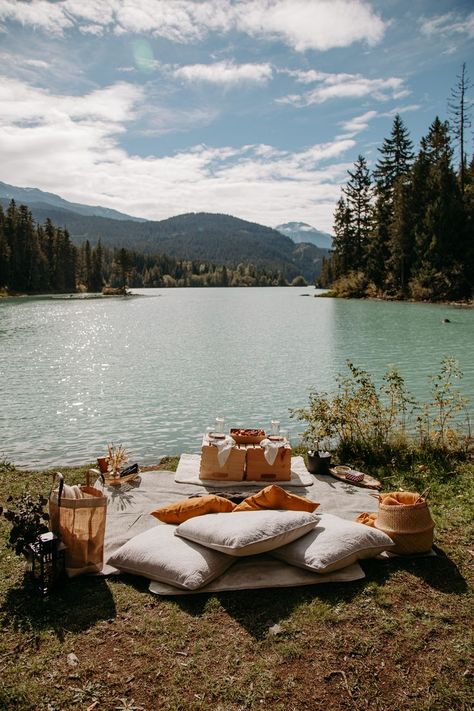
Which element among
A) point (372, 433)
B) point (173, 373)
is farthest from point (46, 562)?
point (173, 373)

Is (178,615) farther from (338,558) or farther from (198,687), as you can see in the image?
(338,558)

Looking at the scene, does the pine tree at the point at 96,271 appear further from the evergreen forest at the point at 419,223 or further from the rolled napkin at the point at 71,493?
the rolled napkin at the point at 71,493

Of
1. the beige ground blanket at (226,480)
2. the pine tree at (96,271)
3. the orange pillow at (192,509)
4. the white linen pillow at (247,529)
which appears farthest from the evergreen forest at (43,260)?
the white linen pillow at (247,529)

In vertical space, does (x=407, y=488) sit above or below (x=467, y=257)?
below

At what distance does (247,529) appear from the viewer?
5.40 metres

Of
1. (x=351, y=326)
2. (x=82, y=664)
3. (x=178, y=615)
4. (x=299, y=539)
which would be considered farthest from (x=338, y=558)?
(x=351, y=326)

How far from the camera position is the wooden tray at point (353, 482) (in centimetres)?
831

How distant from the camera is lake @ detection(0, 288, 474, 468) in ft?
42.4

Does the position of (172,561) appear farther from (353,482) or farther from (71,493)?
(353,482)

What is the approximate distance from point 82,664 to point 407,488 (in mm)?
5805

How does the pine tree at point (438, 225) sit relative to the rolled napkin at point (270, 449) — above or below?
above

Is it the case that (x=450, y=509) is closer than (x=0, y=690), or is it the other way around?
(x=0, y=690)

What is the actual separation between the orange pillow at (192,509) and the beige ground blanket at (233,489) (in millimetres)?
→ 453

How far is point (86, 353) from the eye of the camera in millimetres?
28125
